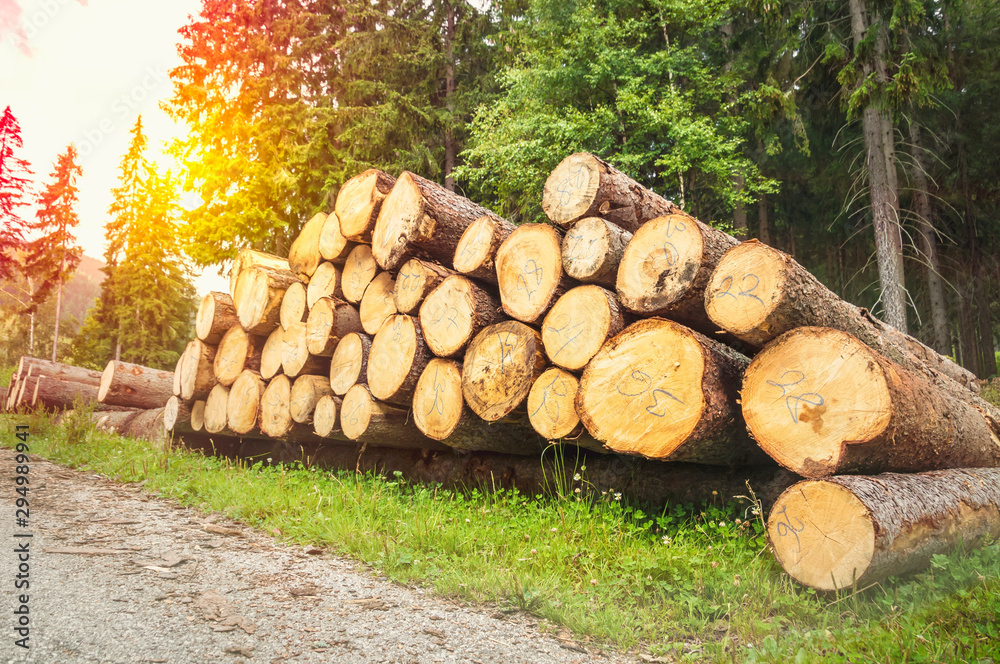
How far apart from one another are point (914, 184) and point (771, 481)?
12.9m

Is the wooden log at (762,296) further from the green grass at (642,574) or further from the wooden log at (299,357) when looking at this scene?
the wooden log at (299,357)

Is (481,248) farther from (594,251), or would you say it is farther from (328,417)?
(328,417)

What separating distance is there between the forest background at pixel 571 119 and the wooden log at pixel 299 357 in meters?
8.22

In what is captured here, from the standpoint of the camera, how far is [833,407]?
251 centimetres

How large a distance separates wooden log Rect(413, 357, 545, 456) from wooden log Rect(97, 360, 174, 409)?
19.4 feet

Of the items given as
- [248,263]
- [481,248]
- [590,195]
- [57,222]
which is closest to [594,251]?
[590,195]

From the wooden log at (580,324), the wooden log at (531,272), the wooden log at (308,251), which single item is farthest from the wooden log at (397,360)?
the wooden log at (308,251)

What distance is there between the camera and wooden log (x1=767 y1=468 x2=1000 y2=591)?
231 cm

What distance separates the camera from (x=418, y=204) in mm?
4031

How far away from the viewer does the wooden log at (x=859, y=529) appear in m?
2.31

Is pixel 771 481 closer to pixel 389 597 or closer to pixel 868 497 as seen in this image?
pixel 868 497

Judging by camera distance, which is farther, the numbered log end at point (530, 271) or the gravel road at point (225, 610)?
the numbered log end at point (530, 271)

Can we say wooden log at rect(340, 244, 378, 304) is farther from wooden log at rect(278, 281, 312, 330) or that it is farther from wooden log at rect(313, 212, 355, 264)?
wooden log at rect(278, 281, 312, 330)

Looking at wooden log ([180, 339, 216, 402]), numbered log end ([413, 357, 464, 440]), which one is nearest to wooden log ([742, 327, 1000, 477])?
numbered log end ([413, 357, 464, 440])
